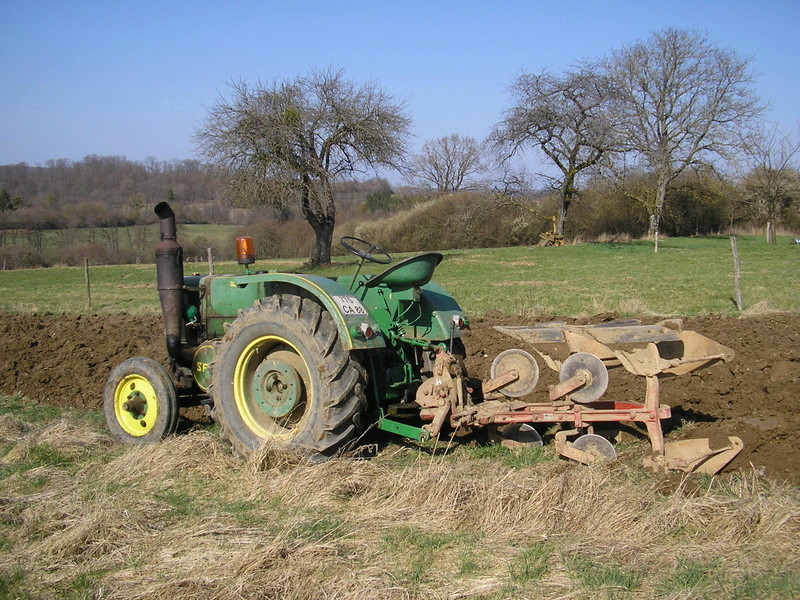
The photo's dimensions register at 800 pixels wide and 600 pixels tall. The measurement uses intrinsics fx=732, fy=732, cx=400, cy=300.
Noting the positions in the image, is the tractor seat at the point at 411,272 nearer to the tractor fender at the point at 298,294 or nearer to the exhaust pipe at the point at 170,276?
the tractor fender at the point at 298,294

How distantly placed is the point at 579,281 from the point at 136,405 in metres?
15.6

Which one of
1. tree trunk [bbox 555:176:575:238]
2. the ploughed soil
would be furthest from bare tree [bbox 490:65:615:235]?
the ploughed soil

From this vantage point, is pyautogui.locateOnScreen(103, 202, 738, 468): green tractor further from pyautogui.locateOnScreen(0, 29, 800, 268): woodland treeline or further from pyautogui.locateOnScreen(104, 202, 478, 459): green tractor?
pyautogui.locateOnScreen(0, 29, 800, 268): woodland treeline

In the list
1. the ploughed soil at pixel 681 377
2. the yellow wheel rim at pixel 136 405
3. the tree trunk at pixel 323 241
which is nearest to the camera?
the ploughed soil at pixel 681 377

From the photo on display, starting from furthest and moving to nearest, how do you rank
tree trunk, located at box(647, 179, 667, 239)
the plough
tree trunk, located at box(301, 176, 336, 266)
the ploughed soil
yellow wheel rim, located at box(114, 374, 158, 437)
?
1. tree trunk, located at box(647, 179, 667, 239)
2. tree trunk, located at box(301, 176, 336, 266)
3. yellow wheel rim, located at box(114, 374, 158, 437)
4. the ploughed soil
5. the plough

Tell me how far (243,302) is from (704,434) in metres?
3.57

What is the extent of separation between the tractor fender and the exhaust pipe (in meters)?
0.26

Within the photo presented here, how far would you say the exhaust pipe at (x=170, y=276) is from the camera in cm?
594

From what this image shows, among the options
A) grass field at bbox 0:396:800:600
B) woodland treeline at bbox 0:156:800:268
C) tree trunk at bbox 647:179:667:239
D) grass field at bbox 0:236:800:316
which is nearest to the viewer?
grass field at bbox 0:396:800:600

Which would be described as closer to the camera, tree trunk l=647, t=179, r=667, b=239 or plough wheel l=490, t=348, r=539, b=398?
plough wheel l=490, t=348, r=539, b=398

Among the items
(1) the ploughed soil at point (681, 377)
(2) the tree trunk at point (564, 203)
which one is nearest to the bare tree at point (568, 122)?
(2) the tree trunk at point (564, 203)

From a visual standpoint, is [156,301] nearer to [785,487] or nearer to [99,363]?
[99,363]

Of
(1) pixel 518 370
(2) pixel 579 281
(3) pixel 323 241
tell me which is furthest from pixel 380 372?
(3) pixel 323 241

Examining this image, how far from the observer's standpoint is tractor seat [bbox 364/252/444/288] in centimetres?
486
